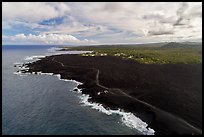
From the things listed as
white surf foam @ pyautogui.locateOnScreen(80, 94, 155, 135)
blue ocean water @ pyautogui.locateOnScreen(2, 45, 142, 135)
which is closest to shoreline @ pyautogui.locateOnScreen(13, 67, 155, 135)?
white surf foam @ pyautogui.locateOnScreen(80, 94, 155, 135)

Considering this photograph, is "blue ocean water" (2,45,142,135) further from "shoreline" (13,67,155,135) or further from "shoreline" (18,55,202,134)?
"shoreline" (18,55,202,134)

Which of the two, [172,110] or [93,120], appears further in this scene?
[172,110]

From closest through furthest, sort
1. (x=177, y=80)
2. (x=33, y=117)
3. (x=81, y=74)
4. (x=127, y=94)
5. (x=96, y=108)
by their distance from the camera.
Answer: (x=33, y=117)
(x=96, y=108)
(x=127, y=94)
(x=177, y=80)
(x=81, y=74)

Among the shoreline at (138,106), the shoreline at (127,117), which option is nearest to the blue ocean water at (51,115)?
the shoreline at (127,117)

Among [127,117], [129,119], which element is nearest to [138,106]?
[127,117]

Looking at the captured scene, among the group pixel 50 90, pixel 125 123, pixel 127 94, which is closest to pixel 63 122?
pixel 125 123

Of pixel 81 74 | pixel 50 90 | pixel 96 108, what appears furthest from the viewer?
pixel 81 74

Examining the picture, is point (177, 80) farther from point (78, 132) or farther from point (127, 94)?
point (78, 132)

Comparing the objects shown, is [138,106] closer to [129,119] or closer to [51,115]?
[129,119]
